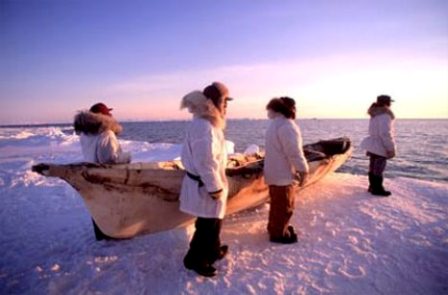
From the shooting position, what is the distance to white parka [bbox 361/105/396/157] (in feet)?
18.5

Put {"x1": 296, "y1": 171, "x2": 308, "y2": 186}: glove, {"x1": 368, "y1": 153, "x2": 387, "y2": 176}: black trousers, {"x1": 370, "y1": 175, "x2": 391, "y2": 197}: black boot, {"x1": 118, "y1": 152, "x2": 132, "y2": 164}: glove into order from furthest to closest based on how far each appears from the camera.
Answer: {"x1": 370, "y1": 175, "x2": 391, "y2": 197}: black boot → {"x1": 368, "y1": 153, "x2": 387, "y2": 176}: black trousers → {"x1": 296, "y1": 171, "x2": 308, "y2": 186}: glove → {"x1": 118, "y1": 152, "x2": 132, "y2": 164}: glove

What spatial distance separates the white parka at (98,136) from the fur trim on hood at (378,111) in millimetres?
4457

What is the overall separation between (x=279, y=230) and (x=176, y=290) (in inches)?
62.4

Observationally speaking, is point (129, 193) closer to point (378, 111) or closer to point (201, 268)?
point (201, 268)

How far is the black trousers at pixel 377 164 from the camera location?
591 cm

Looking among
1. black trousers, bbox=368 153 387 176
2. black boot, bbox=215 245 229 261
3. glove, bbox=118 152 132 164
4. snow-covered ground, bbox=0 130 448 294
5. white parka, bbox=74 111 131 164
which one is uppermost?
white parka, bbox=74 111 131 164

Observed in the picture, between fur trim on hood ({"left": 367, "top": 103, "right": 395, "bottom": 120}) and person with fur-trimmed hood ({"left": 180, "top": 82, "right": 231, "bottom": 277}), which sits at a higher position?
fur trim on hood ({"left": 367, "top": 103, "right": 395, "bottom": 120})

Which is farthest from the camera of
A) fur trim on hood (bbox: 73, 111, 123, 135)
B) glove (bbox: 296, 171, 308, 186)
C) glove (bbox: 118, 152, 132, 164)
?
glove (bbox: 296, 171, 308, 186)

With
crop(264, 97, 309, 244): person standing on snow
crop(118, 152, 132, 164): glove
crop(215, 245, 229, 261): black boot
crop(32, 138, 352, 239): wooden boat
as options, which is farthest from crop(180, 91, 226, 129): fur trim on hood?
crop(215, 245, 229, 261): black boot

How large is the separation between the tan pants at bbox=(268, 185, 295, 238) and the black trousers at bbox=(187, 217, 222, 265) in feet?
3.35

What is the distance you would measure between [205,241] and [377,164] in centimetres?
406

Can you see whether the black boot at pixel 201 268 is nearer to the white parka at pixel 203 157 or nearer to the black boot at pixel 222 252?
the black boot at pixel 222 252

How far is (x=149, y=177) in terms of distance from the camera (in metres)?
3.53

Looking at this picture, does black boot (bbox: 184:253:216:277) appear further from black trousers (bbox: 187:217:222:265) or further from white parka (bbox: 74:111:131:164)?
white parka (bbox: 74:111:131:164)
